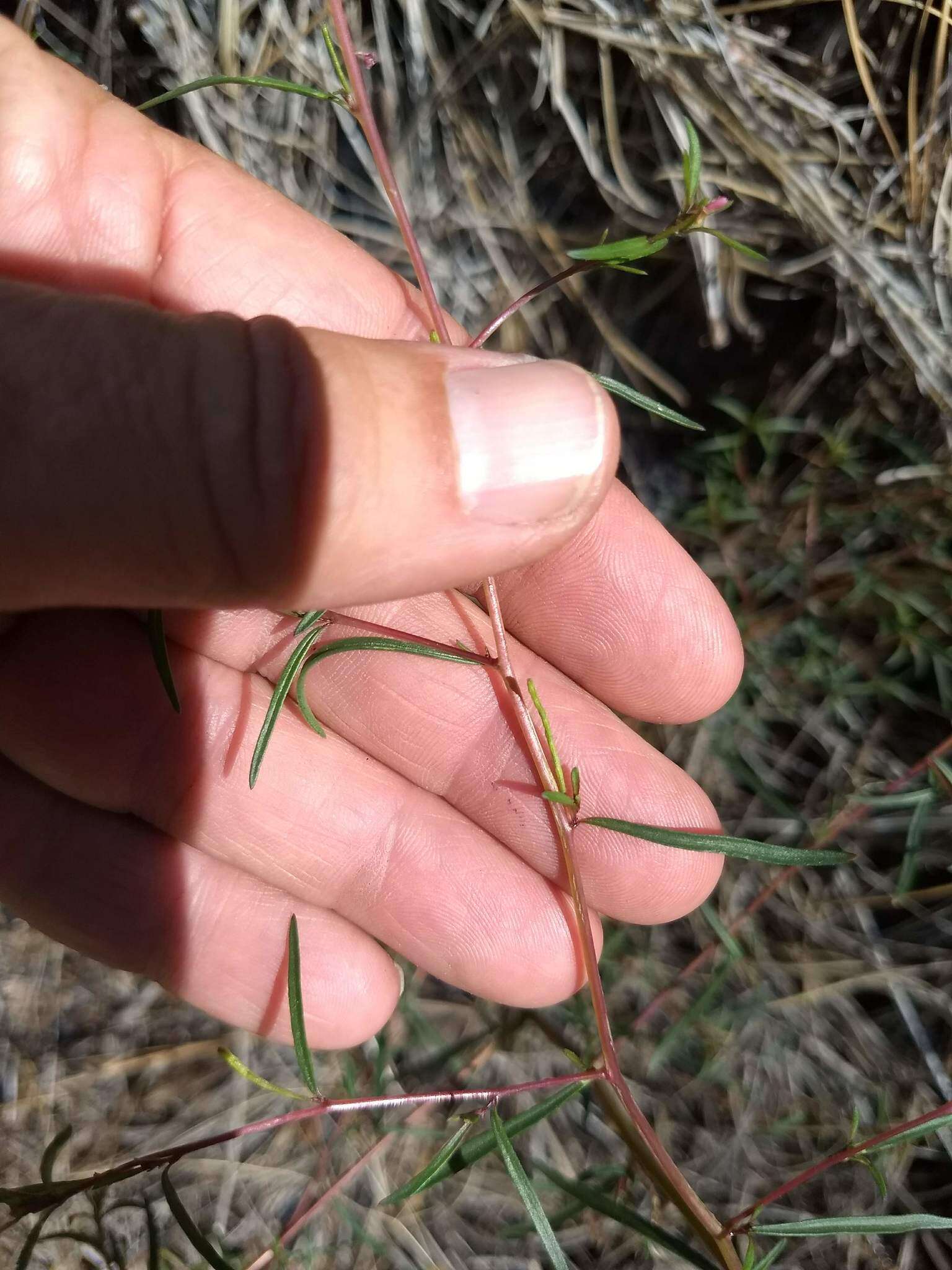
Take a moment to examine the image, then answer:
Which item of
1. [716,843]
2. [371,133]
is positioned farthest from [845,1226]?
[371,133]

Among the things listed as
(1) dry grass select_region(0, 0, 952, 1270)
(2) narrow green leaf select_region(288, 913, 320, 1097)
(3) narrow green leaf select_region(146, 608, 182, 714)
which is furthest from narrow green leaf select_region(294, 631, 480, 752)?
(1) dry grass select_region(0, 0, 952, 1270)

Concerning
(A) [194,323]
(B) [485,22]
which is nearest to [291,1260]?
(A) [194,323]

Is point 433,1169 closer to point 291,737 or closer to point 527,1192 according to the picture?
point 527,1192

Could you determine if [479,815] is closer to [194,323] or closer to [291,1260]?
[194,323]

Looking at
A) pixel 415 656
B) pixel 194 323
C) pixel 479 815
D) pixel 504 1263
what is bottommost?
pixel 504 1263

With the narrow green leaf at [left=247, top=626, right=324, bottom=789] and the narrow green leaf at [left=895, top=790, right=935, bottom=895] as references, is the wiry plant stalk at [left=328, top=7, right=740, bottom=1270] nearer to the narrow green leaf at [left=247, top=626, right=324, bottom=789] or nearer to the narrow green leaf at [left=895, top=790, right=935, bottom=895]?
the narrow green leaf at [left=247, top=626, right=324, bottom=789]

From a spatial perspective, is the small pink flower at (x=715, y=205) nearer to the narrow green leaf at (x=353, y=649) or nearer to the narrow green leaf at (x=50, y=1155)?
the narrow green leaf at (x=353, y=649)
